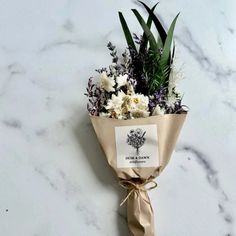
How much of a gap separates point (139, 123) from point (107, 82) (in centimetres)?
14

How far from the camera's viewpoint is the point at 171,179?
1062 millimetres

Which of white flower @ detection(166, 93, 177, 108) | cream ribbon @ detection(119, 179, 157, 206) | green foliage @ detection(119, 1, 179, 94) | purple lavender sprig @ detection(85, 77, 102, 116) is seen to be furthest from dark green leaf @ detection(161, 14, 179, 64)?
cream ribbon @ detection(119, 179, 157, 206)

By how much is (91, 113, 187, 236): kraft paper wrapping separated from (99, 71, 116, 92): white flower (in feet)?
0.27

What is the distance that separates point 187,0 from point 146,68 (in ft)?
0.93

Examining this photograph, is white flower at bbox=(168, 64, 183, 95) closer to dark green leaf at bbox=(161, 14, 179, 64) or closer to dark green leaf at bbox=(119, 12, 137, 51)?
dark green leaf at bbox=(161, 14, 179, 64)

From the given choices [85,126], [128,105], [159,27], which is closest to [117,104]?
[128,105]

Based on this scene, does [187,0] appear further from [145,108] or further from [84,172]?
[84,172]

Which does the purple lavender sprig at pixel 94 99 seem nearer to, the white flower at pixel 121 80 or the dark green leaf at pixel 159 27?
the white flower at pixel 121 80

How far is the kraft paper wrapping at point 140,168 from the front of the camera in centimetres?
100

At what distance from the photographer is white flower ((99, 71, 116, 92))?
3.30 feet

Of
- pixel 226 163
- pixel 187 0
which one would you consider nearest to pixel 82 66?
pixel 187 0

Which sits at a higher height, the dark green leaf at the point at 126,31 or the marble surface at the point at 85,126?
the dark green leaf at the point at 126,31

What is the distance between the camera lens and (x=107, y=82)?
1.01 m

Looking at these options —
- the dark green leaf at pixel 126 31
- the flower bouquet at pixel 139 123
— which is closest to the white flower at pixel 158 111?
the flower bouquet at pixel 139 123
